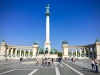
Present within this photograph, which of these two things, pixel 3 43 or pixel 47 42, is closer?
pixel 47 42

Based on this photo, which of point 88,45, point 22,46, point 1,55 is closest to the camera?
point 1,55

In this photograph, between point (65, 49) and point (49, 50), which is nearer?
point (49, 50)

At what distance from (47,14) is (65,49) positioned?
3352cm

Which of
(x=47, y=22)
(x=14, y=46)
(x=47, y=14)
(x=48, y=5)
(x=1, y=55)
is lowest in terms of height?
(x=1, y=55)

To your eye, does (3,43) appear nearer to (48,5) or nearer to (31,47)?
(31,47)

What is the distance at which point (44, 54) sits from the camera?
76250mm

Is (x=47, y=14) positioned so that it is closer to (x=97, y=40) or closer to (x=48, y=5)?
(x=48, y=5)

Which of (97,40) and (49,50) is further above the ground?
(97,40)

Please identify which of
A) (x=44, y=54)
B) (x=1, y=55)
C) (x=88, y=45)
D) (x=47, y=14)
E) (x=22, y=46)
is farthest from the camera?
(x=22, y=46)

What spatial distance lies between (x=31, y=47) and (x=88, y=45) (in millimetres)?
44648

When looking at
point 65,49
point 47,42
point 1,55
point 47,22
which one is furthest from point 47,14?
point 1,55

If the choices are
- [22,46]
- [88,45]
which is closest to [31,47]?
[22,46]

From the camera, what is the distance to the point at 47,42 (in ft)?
255

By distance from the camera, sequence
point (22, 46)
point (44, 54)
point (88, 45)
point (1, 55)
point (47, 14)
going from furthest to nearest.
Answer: point (22, 46) < point (88, 45) < point (1, 55) < point (47, 14) < point (44, 54)
